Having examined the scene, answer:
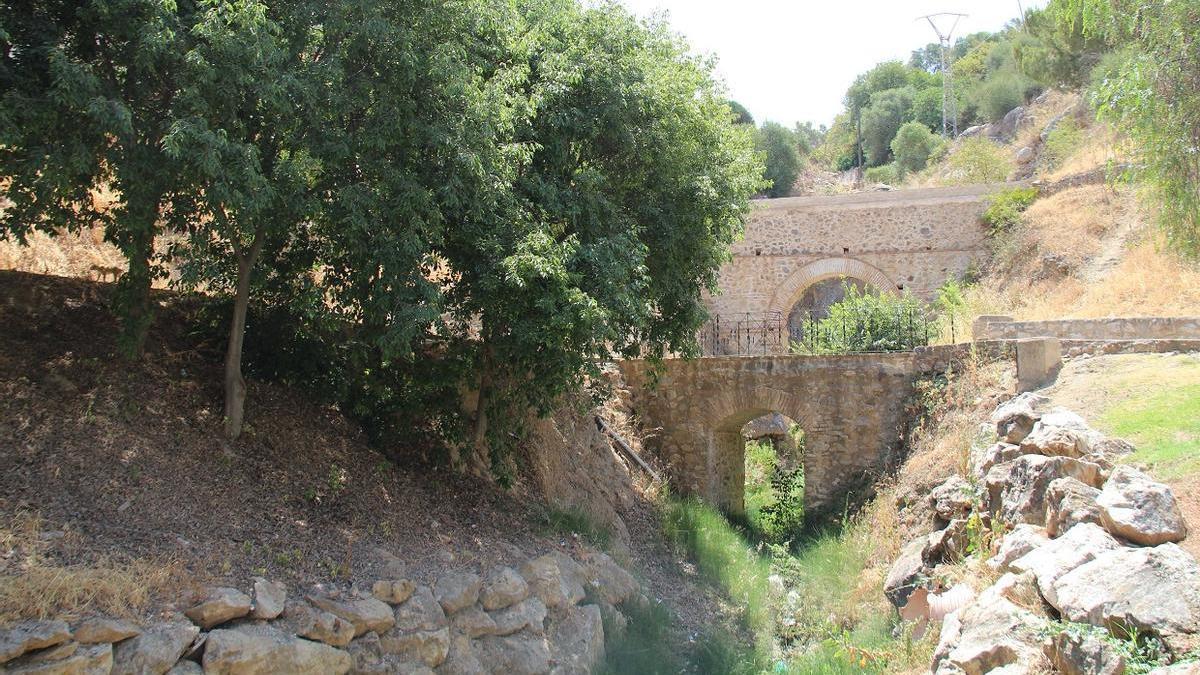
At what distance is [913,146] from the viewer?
41.3m

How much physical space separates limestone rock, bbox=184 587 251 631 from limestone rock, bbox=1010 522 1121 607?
17.7 ft

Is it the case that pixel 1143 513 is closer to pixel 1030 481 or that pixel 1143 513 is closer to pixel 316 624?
pixel 1030 481

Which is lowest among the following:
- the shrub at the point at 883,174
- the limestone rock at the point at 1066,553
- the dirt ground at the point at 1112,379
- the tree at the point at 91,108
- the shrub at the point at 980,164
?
the limestone rock at the point at 1066,553

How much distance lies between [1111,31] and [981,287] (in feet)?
40.7

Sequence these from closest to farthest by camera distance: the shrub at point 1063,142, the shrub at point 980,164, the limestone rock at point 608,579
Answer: the limestone rock at point 608,579, the shrub at point 1063,142, the shrub at point 980,164

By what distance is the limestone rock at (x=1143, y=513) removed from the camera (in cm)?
601

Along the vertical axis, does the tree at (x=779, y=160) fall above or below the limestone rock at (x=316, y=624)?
above

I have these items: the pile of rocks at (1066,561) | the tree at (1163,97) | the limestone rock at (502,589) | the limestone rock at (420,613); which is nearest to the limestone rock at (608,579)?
the limestone rock at (502,589)

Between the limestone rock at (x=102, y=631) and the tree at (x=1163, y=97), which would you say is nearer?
the limestone rock at (x=102, y=631)

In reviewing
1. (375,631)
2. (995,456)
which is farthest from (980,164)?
(375,631)

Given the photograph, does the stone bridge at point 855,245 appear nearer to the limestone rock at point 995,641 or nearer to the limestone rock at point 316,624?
the limestone rock at point 995,641

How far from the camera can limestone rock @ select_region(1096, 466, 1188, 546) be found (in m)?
6.01

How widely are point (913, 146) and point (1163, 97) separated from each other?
3515cm

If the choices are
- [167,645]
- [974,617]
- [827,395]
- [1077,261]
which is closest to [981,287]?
[1077,261]
